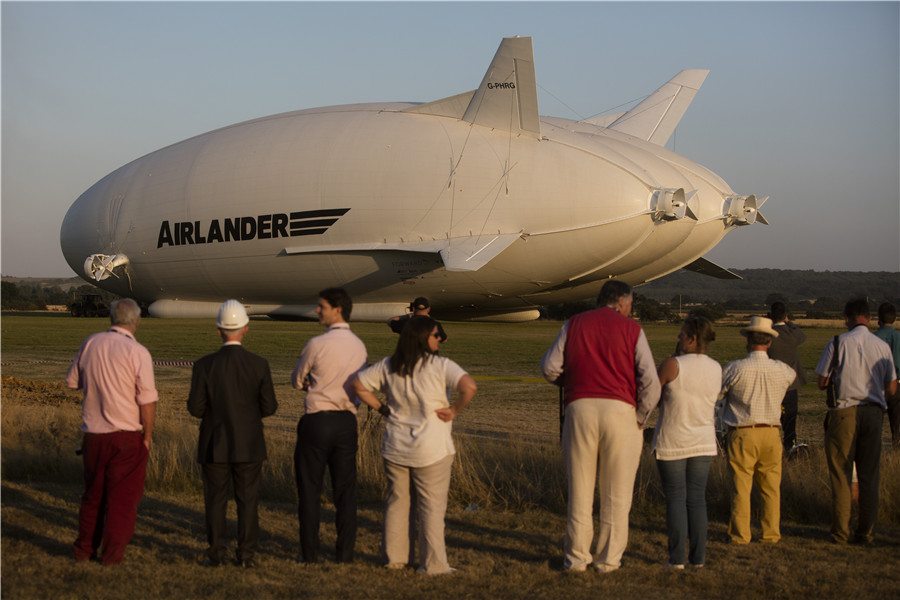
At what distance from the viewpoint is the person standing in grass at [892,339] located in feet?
33.7

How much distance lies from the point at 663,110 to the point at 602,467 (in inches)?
940

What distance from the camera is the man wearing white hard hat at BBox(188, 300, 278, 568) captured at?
7.17m

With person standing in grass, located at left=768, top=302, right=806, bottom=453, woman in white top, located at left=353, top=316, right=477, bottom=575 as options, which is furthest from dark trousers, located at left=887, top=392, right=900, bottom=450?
woman in white top, located at left=353, top=316, right=477, bottom=575

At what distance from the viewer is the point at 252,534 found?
7238mm

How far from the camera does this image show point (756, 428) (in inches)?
318

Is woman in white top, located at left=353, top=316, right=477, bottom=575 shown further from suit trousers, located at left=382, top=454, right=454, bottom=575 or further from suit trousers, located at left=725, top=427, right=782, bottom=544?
suit trousers, located at left=725, top=427, right=782, bottom=544

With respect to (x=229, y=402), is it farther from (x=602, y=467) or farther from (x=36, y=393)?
(x=36, y=393)

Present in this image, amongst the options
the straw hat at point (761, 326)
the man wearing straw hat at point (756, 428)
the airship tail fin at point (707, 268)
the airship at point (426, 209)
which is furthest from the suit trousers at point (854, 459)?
the airship tail fin at point (707, 268)

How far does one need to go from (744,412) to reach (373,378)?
3509 millimetres

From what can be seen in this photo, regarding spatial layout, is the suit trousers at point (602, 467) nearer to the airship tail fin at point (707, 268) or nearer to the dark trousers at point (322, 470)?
the dark trousers at point (322, 470)

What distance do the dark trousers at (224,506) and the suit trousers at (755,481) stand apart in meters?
4.38

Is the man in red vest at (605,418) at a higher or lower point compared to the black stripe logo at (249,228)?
lower

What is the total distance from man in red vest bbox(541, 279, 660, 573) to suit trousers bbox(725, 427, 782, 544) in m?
1.49

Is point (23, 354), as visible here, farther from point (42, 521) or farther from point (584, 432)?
point (584, 432)
